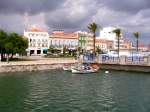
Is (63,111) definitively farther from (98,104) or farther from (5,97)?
(5,97)

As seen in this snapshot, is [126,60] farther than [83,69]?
Yes

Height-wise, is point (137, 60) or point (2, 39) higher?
point (2, 39)

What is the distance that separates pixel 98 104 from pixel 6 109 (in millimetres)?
11317

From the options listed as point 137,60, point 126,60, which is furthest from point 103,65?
point 137,60

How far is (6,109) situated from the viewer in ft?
117

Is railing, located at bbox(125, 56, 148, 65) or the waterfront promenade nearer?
railing, located at bbox(125, 56, 148, 65)

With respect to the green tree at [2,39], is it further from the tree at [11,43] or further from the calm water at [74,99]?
the calm water at [74,99]

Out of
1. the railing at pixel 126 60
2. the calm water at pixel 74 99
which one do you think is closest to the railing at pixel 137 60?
the railing at pixel 126 60

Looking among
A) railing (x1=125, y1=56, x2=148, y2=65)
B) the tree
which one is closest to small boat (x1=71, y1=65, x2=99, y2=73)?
railing (x1=125, y1=56, x2=148, y2=65)

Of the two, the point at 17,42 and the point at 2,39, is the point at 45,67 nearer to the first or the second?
the point at 17,42

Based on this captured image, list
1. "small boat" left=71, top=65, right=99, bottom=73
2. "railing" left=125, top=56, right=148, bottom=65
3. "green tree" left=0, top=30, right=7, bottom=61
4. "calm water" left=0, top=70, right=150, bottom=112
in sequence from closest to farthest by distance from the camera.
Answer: "calm water" left=0, top=70, right=150, bottom=112, "railing" left=125, top=56, right=148, bottom=65, "small boat" left=71, top=65, right=99, bottom=73, "green tree" left=0, top=30, right=7, bottom=61

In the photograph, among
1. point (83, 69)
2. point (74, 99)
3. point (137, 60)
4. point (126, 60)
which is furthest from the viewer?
point (126, 60)

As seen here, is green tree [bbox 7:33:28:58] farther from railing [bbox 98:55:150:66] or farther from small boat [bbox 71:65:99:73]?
small boat [bbox 71:65:99:73]

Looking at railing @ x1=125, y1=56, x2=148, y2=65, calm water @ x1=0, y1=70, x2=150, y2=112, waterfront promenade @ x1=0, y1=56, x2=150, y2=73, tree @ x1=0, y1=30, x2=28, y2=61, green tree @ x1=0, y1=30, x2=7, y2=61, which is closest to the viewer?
calm water @ x1=0, y1=70, x2=150, y2=112
